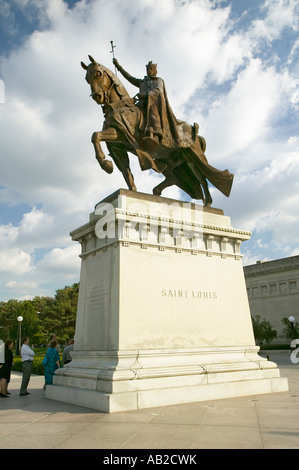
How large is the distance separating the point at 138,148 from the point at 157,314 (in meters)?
4.89

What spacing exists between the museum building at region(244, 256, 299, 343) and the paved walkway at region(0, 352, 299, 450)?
1776 inches

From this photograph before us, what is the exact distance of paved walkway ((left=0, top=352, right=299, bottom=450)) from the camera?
559 cm

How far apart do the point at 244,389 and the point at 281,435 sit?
14.4 feet

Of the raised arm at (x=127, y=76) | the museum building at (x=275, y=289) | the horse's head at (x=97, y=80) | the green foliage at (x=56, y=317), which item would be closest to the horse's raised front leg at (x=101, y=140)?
the horse's head at (x=97, y=80)

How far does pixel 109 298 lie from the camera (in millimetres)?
9930

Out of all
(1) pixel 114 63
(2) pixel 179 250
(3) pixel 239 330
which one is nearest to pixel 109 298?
(2) pixel 179 250

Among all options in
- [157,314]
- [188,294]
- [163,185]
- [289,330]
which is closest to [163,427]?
[157,314]

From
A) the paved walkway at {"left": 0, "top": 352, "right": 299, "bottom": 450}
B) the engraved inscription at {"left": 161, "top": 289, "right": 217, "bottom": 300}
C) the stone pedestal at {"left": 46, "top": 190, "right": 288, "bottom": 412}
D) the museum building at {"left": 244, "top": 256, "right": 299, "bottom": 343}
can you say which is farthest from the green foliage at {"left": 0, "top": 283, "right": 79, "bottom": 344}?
the paved walkway at {"left": 0, "top": 352, "right": 299, "bottom": 450}

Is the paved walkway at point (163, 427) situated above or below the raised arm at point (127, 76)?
below

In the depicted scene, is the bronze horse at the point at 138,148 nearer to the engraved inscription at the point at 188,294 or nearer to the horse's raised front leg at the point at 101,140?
the horse's raised front leg at the point at 101,140

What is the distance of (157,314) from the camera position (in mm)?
10023

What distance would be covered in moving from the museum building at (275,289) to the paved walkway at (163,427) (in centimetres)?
4511

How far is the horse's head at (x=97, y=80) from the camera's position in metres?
11.3
